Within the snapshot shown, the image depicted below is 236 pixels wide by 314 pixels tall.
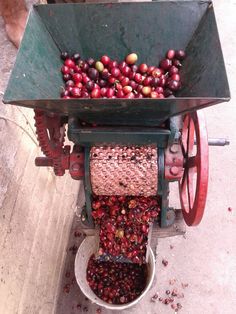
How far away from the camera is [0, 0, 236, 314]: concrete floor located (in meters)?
1.80

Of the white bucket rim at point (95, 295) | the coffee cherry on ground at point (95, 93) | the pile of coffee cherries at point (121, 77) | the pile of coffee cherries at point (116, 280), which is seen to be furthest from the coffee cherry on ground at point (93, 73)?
Result: the pile of coffee cherries at point (116, 280)

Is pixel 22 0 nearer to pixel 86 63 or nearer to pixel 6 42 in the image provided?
pixel 6 42

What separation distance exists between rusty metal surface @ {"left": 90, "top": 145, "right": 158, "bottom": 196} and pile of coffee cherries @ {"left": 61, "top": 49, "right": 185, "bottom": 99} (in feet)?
0.76

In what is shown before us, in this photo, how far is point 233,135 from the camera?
10.2 feet

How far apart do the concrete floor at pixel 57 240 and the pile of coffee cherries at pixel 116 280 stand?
266mm

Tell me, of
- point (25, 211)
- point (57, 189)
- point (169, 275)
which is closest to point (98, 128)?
point (25, 211)

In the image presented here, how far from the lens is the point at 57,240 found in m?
2.43

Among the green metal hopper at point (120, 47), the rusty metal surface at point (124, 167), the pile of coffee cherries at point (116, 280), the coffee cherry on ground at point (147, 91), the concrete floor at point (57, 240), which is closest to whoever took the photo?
the green metal hopper at point (120, 47)

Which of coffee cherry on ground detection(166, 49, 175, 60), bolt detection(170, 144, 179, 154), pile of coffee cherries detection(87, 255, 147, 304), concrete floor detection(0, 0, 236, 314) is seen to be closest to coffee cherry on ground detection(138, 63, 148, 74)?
coffee cherry on ground detection(166, 49, 175, 60)

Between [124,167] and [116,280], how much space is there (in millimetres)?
1099

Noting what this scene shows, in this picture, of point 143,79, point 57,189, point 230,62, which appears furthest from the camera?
point 230,62

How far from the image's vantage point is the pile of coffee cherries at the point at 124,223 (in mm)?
1666

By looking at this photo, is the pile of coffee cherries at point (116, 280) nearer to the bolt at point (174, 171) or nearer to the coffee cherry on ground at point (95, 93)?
the bolt at point (174, 171)

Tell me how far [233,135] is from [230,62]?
0.91 m
